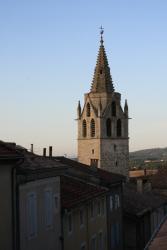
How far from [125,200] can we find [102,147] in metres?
32.8

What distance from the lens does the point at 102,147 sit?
74.1m

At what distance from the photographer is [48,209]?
19.6 meters

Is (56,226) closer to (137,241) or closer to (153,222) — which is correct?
(137,241)

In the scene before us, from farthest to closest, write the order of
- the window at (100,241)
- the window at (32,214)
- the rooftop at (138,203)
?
the rooftop at (138,203)
the window at (100,241)
the window at (32,214)

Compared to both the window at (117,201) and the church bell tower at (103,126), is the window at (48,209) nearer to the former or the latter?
the window at (117,201)

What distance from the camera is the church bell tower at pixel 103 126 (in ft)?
244

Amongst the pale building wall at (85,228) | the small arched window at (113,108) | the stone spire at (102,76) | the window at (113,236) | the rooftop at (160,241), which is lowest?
the window at (113,236)

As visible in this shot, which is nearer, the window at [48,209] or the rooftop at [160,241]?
the rooftop at [160,241]

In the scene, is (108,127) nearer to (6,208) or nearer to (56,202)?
(56,202)

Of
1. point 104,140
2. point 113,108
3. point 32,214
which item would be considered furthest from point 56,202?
point 113,108

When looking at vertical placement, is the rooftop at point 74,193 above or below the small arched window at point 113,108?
below

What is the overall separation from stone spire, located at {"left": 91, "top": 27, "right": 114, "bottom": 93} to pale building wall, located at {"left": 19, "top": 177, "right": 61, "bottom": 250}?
5626 centimetres

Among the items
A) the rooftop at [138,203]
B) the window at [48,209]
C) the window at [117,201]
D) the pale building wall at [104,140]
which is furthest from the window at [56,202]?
the pale building wall at [104,140]

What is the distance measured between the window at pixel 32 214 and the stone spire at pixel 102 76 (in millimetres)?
58863
